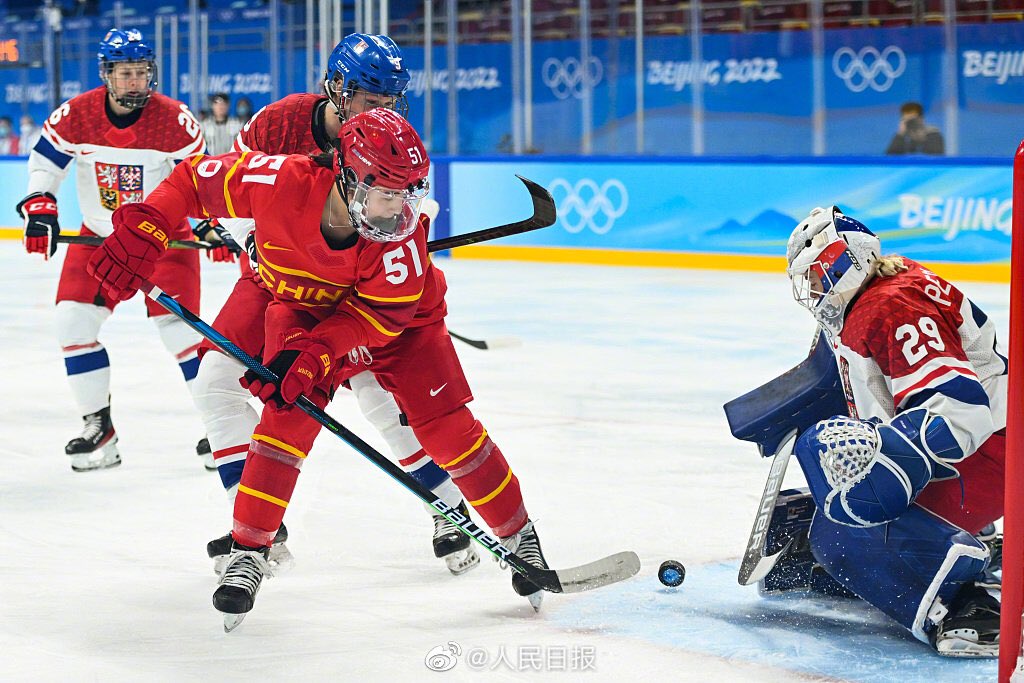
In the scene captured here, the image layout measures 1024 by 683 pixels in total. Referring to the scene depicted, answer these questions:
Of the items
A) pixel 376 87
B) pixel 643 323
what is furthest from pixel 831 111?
pixel 376 87

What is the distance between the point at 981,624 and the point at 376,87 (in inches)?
64.6

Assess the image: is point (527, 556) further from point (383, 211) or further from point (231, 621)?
point (383, 211)

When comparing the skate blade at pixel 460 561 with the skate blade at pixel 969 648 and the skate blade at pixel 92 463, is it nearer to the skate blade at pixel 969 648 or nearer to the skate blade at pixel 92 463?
the skate blade at pixel 969 648

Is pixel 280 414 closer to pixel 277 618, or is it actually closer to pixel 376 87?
pixel 277 618

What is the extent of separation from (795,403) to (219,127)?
34.0 feet

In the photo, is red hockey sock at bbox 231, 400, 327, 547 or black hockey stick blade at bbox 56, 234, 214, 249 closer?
red hockey sock at bbox 231, 400, 327, 547

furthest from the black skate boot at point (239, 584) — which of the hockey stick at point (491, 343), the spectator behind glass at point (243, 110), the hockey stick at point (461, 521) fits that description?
the spectator behind glass at point (243, 110)

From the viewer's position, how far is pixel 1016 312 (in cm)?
179

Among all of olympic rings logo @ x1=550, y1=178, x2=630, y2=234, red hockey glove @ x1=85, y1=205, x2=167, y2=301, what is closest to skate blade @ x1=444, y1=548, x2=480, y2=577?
red hockey glove @ x1=85, y1=205, x2=167, y2=301

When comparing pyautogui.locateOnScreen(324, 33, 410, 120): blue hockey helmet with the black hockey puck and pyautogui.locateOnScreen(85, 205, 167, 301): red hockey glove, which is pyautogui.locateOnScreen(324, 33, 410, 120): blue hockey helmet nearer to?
pyautogui.locateOnScreen(85, 205, 167, 301): red hockey glove

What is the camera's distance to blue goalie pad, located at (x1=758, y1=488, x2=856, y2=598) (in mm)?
2676

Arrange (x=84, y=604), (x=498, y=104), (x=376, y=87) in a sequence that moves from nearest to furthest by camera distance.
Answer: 1. (x=84, y=604)
2. (x=376, y=87)
3. (x=498, y=104)

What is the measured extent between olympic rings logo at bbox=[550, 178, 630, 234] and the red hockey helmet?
22.3 feet

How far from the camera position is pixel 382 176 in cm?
237
